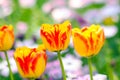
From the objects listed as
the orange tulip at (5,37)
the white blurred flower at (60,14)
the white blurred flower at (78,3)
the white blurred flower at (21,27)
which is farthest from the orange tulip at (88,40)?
the white blurred flower at (78,3)

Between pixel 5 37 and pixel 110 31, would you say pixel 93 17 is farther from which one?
pixel 5 37

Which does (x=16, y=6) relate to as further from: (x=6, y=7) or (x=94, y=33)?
(x=94, y=33)

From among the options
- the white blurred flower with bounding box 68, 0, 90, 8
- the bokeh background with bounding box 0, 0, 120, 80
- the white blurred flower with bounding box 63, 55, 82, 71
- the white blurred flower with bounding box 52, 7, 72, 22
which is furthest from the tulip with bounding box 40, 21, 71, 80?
the white blurred flower with bounding box 68, 0, 90, 8

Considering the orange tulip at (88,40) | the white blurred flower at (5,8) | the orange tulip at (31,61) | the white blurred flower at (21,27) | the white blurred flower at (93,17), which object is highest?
the white blurred flower at (5,8)

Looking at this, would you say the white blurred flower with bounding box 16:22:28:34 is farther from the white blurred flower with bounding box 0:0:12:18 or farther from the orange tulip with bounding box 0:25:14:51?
the orange tulip with bounding box 0:25:14:51

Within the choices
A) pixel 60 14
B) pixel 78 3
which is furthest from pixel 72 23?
pixel 78 3

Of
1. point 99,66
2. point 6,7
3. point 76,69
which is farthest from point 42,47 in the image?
point 6,7

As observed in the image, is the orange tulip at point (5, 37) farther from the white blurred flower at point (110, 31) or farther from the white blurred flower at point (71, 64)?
the white blurred flower at point (110, 31)
